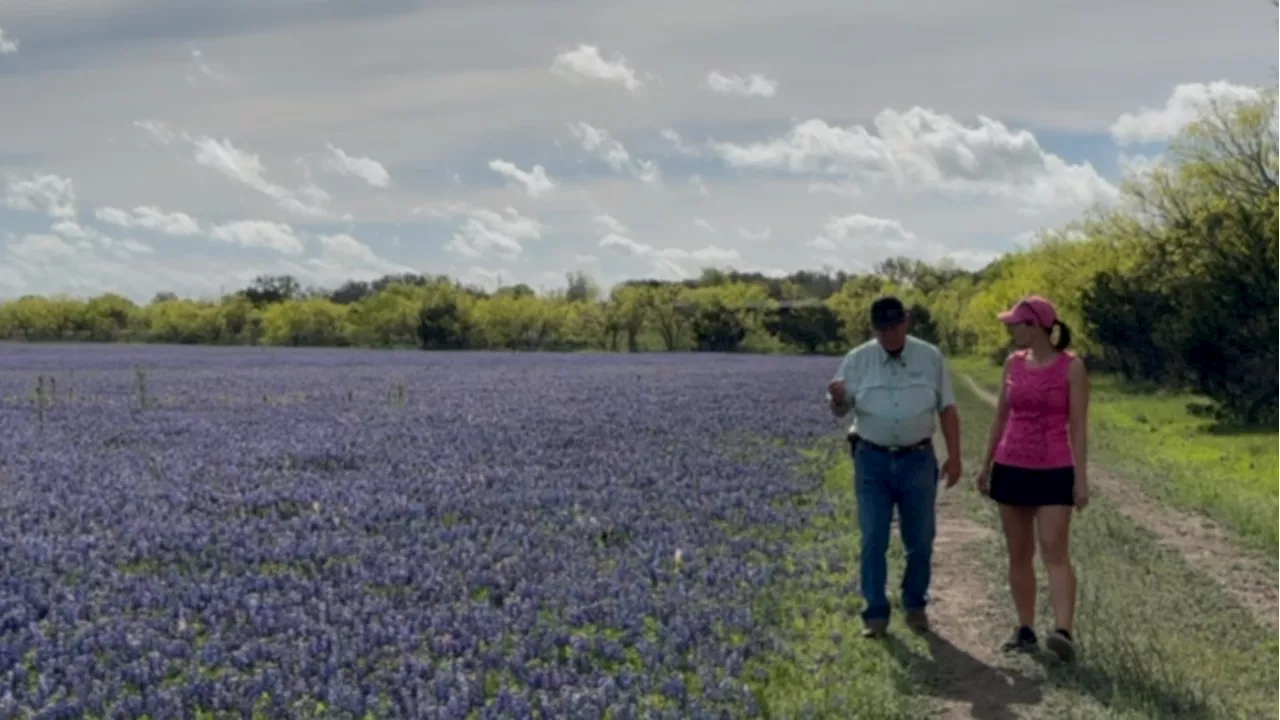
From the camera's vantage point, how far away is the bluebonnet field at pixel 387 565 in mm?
7391

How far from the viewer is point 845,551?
40.6ft

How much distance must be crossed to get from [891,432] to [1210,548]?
536cm

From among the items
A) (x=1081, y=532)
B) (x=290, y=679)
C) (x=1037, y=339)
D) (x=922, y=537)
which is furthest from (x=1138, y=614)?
(x=290, y=679)

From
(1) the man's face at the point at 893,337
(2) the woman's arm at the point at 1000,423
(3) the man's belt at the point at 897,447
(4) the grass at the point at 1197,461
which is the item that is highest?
(1) the man's face at the point at 893,337

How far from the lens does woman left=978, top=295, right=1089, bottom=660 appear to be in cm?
854

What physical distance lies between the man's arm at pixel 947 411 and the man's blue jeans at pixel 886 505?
137 millimetres

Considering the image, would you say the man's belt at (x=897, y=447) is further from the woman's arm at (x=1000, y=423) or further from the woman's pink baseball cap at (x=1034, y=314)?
the woman's pink baseball cap at (x=1034, y=314)

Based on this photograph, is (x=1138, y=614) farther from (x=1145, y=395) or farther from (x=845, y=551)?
(x=1145, y=395)

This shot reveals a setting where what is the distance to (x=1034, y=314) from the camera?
852 cm

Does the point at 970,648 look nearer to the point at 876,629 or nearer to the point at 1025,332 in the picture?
the point at 876,629

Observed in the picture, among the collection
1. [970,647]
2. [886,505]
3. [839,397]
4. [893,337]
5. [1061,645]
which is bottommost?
[970,647]

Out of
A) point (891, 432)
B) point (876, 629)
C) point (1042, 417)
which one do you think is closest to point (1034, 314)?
point (1042, 417)

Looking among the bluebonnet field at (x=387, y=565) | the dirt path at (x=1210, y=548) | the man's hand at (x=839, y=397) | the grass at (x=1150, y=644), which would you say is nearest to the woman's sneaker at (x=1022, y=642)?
the grass at (x=1150, y=644)

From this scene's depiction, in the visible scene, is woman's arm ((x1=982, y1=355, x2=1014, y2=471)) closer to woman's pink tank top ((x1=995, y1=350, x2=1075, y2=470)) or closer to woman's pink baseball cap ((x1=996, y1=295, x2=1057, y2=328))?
woman's pink tank top ((x1=995, y1=350, x2=1075, y2=470))
